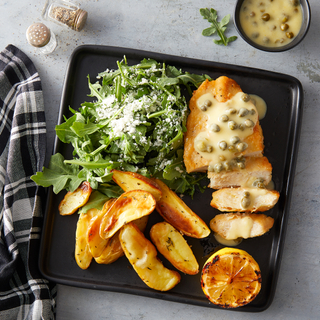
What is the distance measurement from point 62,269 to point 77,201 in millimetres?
697

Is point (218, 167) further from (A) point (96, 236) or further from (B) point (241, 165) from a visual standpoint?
(A) point (96, 236)

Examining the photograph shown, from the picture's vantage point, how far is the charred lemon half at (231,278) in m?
2.72

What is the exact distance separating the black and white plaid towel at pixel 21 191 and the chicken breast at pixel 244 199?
1.69 metres

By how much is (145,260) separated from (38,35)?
2319 mm

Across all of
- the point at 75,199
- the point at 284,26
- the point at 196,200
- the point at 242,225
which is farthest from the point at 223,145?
the point at 75,199

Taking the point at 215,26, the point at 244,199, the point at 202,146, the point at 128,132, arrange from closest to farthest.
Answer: the point at 128,132
the point at 202,146
the point at 244,199
the point at 215,26

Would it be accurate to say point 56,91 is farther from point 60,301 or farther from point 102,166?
point 60,301

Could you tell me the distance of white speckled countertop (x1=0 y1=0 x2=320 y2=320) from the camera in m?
3.18

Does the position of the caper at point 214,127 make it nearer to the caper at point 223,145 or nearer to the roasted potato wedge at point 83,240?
the caper at point 223,145

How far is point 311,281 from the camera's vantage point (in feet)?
10.5

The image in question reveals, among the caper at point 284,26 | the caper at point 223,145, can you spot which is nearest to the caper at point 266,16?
the caper at point 284,26

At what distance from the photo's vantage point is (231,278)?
271 centimetres

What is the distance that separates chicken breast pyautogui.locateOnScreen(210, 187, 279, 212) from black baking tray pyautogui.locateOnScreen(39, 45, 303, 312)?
18cm

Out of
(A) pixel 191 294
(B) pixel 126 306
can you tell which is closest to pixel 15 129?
(B) pixel 126 306
